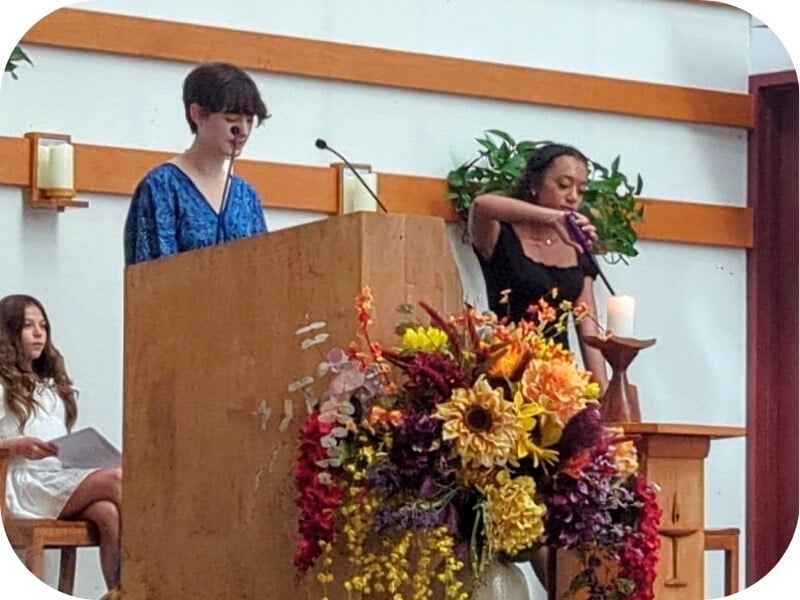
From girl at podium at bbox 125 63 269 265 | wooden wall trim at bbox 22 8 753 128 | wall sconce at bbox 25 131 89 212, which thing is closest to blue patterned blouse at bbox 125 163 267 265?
girl at podium at bbox 125 63 269 265

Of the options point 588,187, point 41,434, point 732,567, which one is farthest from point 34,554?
point 588,187

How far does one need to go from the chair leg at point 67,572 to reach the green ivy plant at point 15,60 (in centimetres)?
102

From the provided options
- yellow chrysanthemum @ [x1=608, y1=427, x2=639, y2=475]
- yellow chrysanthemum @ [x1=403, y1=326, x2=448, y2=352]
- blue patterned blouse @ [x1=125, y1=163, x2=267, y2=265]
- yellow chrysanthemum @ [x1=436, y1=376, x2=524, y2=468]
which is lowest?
yellow chrysanthemum @ [x1=608, y1=427, x2=639, y2=475]

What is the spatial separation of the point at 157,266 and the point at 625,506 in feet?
2.79

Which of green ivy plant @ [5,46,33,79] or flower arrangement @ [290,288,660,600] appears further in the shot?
green ivy plant @ [5,46,33,79]

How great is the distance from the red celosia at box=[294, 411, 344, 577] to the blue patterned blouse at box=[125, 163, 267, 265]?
2.63ft

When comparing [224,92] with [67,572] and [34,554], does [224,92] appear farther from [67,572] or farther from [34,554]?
[67,572]

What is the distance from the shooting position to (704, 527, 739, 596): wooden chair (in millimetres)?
4520

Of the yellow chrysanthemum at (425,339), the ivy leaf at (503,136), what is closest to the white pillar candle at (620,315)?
the yellow chrysanthemum at (425,339)

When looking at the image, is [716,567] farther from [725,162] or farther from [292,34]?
[292,34]

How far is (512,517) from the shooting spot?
2482 mm

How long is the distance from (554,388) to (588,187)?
9.28 feet

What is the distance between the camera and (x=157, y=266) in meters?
3.06

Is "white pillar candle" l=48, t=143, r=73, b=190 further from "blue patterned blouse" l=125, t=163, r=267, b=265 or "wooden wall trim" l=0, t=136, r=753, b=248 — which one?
"blue patterned blouse" l=125, t=163, r=267, b=265
